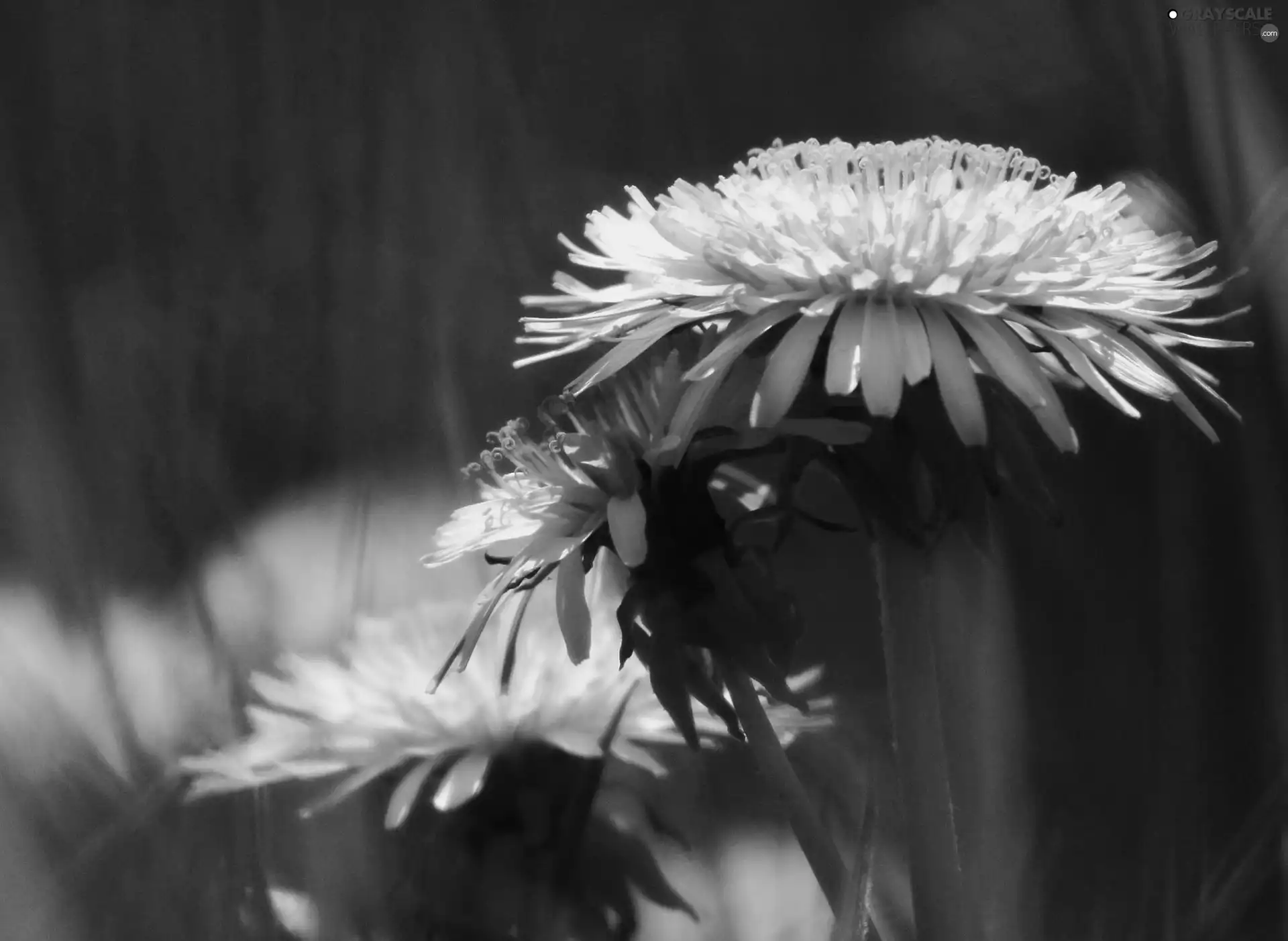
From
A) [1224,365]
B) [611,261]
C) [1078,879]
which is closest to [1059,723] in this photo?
[1078,879]

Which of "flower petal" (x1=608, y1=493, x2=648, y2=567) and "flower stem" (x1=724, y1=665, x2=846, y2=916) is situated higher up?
"flower petal" (x1=608, y1=493, x2=648, y2=567)

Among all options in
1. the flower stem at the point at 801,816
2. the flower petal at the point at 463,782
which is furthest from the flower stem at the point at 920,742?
the flower petal at the point at 463,782

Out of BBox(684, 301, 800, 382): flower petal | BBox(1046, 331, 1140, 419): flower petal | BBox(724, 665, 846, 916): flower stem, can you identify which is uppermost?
BBox(684, 301, 800, 382): flower petal

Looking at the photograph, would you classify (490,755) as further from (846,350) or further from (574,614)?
(846,350)

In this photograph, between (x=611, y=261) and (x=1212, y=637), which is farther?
(x=1212, y=637)

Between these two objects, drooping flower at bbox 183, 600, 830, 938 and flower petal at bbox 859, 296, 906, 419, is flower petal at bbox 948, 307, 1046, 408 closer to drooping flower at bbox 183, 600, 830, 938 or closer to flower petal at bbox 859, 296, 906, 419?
flower petal at bbox 859, 296, 906, 419

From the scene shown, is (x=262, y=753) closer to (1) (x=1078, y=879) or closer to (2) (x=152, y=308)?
(2) (x=152, y=308)

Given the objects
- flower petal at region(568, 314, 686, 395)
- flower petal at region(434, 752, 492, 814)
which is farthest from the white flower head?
flower petal at region(568, 314, 686, 395)

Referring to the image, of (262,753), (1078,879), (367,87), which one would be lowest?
(1078,879)

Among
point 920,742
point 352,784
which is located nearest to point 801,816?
point 920,742
